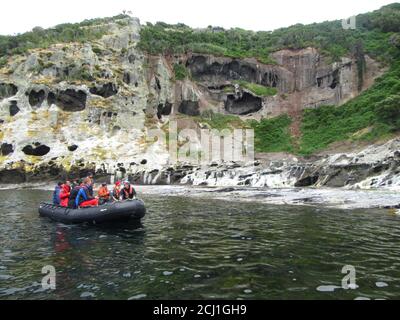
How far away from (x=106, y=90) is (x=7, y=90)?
1722 cm

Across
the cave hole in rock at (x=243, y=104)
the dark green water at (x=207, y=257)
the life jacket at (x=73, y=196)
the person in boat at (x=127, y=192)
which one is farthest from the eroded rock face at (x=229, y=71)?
the dark green water at (x=207, y=257)

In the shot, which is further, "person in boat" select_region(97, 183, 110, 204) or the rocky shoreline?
the rocky shoreline

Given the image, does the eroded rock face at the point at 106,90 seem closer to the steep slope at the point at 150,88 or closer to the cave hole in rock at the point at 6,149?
the steep slope at the point at 150,88

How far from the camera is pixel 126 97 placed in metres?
74.6

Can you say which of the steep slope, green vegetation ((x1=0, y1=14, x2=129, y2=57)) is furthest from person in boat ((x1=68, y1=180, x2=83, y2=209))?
green vegetation ((x1=0, y1=14, x2=129, y2=57))

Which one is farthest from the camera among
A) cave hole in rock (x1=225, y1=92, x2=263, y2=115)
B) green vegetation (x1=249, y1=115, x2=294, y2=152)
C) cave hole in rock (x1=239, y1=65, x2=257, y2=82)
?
cave hole in rock (x1=239, y1=65, x2=257, y2=82)

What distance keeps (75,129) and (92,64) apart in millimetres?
16061

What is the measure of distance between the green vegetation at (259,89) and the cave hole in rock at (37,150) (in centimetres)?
4306

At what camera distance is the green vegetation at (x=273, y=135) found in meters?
70.4

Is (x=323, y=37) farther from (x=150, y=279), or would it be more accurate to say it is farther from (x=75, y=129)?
(x=150, y=279)

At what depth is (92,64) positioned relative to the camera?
77.0 meters

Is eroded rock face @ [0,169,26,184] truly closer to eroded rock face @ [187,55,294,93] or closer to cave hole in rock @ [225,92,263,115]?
cave hole in rock @ [225,92,263,115]

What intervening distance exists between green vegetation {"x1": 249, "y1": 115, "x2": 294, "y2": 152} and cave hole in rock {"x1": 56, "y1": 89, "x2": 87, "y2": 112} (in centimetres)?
3206

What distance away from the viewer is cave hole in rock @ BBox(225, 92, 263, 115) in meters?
86.1
